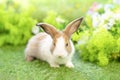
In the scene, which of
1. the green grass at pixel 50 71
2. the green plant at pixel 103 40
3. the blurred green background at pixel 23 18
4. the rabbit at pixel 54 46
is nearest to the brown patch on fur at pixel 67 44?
the rabbit at pixel 54 46

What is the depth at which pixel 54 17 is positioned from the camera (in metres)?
2.51

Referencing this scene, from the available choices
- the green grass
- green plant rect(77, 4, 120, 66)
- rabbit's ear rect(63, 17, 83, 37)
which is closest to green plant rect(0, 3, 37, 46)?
the green grass

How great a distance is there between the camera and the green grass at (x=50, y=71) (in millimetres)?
1907

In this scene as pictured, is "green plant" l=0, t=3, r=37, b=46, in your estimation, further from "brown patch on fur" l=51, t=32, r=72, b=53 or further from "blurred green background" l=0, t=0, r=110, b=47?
"brown patch on fur" l=51, t=32, r=72, b=53

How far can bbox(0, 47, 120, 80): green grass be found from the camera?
1907 millimetres

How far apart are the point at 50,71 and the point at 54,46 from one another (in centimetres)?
18

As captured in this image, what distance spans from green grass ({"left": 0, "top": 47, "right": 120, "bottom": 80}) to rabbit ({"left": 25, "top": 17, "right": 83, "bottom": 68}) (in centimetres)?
5

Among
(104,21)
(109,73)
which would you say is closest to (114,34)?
(104,21)

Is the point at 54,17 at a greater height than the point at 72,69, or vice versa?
the point at 54,17

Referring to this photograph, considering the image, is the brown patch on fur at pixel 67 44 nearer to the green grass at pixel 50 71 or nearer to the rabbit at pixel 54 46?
the rabbit at pixel 54 46

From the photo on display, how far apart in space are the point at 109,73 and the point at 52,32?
420 mm

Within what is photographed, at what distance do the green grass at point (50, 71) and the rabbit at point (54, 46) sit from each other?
0.15ft

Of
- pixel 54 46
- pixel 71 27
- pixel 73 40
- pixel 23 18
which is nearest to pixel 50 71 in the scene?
pixel 54 46

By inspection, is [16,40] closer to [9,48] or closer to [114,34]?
[9,48]
